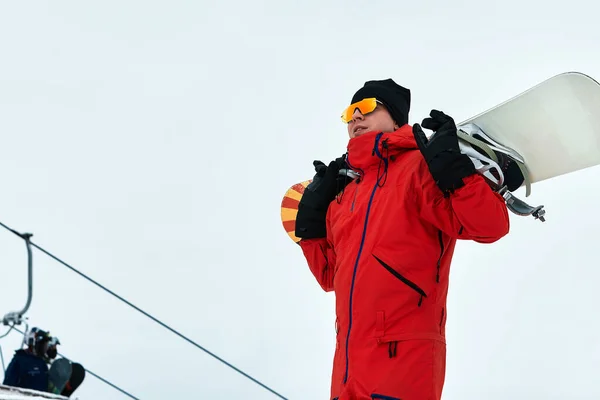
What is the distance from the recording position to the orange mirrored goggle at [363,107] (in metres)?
2.89

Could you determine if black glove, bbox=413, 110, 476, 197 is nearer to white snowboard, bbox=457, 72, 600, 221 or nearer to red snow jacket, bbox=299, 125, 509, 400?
red snow jacket, bbox=299, 125, 509, 400

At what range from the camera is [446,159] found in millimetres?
2324

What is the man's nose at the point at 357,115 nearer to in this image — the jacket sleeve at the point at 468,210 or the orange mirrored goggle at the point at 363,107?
the orange mirrored goggle at the point at 363,107

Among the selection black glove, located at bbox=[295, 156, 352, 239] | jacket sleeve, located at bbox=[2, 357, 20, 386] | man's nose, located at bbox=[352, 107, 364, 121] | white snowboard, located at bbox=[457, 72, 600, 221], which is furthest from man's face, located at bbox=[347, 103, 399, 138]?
jacket sleeve, located at bbox=[2, 357, 20, 386]

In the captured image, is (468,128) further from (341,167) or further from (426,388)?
(426,388)

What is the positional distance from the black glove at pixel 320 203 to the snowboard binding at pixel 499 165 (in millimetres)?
515

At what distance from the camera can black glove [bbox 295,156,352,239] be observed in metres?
2.91

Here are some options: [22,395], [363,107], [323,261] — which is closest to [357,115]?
[363,107]

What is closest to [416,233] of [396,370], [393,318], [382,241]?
[382,241]

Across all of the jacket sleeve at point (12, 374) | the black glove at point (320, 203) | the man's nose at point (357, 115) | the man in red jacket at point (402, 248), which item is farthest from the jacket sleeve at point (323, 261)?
the jacket sleeve at point (12, 374)

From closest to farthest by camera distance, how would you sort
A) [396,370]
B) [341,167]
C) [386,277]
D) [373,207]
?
[396,370] → [386,277] → [373,207] → [341,167]

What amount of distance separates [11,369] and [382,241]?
57.6 inches

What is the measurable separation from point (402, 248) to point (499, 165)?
0.52 m

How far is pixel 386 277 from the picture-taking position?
2.39 m
